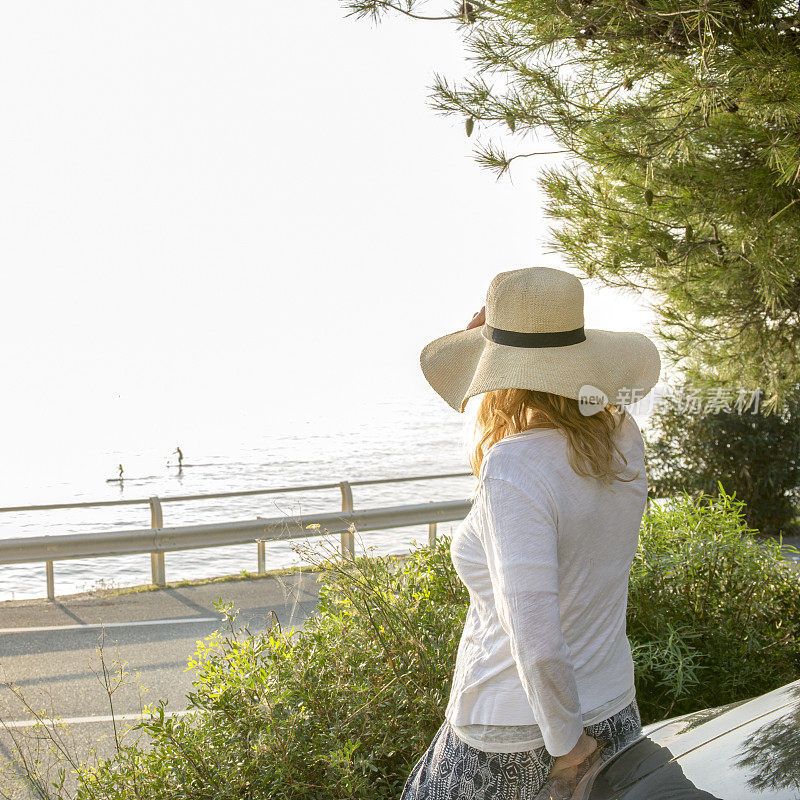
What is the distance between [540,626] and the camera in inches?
70.2

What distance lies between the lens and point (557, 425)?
2.02m

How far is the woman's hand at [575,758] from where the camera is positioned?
195cm

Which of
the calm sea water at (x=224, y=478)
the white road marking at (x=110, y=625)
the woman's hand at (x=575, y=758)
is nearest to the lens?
the woman's hand at (x=575, y=758)

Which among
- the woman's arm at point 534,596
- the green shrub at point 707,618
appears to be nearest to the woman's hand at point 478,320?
the woman's arm at point 534,596

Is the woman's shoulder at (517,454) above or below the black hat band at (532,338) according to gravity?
below

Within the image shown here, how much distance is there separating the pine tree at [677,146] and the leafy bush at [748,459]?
17.5 feet

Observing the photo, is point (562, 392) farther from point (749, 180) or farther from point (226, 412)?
point (226, 412)

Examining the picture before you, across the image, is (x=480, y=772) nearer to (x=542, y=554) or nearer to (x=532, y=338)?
(x=542, y=554)

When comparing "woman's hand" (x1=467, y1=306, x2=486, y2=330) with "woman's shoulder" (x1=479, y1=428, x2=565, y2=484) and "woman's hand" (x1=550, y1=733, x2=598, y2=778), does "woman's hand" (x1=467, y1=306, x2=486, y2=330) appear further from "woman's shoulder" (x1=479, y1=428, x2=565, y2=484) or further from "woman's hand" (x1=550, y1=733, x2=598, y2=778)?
"woman's hand" (x1=550, y1=733, x2=598, y2=778)

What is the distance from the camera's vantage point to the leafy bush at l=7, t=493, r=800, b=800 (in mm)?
3352

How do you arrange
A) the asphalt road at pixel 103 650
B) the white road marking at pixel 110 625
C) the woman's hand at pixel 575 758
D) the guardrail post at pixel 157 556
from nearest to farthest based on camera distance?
the woman's hand at pixel 575 758
the asphalt road at pixel 103 650
the white road marking at pixel 110 625
the guardrail post at pixel 157 556

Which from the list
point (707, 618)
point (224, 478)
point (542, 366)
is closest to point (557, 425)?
point (542, 366)

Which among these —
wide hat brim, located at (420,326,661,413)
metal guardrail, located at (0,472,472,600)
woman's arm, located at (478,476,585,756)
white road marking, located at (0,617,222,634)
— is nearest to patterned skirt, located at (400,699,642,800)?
woman's arm, located at (478,476,585,756)

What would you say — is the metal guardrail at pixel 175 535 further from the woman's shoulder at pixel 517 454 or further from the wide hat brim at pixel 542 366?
the woman's shoulder at pixel 517 454
